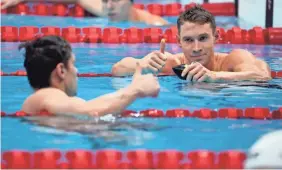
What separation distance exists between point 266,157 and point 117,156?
2.54ft

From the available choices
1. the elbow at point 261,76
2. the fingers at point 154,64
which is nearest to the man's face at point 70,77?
the fingers at point 154,64

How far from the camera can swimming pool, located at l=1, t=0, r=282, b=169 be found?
142 inches

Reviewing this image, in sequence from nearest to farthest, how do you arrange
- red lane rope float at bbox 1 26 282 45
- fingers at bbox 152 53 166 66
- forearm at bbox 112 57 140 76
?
fingers at bbox 152 53 166 66, forearm at bbox 112 57 140 76, red lane rope float at bbox 1 26 282 45

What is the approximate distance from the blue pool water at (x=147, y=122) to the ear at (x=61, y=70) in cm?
23

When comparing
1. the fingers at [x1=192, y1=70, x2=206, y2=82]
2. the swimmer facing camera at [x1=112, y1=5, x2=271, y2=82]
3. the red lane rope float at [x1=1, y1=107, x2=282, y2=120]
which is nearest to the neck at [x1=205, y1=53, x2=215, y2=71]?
the swimmer facing camera at [x1=112, y1=5, x2=271, y2=82]

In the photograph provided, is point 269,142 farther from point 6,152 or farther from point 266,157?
point 6,152

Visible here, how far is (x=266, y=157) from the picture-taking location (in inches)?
109

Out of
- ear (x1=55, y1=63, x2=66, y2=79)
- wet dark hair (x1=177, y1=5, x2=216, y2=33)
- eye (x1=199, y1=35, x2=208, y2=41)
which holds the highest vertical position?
wet dark hair (x1=177, y1=5, x2=216, y2=33)

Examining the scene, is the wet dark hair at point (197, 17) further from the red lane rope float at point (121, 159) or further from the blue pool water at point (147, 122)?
the red lane rope float at point (121, 159)

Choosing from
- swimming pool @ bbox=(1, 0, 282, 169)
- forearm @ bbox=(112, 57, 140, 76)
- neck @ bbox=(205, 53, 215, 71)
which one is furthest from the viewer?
forearm @ bbox=(112, 57, 140, 76)

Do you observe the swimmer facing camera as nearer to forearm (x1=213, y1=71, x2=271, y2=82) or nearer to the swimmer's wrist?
forearm (x1=213, y1=71, x2=271, y2=82)

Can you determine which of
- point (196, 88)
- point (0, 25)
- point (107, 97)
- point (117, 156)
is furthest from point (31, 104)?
point (0, 25)

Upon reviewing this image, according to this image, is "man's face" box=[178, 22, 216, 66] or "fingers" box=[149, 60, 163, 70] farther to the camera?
"man's face" box=[178, 22, 216, 66]

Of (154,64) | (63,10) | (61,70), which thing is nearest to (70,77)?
(61,70)
